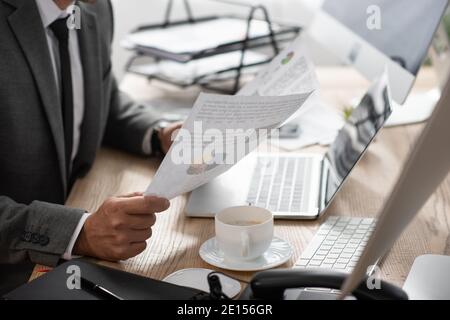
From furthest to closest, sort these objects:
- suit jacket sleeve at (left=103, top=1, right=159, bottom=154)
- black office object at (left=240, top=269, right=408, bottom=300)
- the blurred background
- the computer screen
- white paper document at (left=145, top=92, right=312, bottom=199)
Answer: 1. the blurred background
2. suit jacket sleeve at (left=103, top=1, right=159, bottom=154)
3. the computer screen
4. white paper document at (left=145, top=92, right=312, bottom=199)
5. black office object at (left=240, top=269, right=408, bottom=300)

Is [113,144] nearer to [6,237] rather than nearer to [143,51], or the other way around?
[143,51]

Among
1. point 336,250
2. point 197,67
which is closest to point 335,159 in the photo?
point 336,250

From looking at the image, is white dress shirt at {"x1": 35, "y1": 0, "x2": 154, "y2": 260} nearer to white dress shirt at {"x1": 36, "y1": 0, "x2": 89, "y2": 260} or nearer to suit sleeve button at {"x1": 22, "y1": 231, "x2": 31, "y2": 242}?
white dress shirt at {"x1": 36, "y1": 0, "x2": 89, "y2": 260}

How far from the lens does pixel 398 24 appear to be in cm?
154

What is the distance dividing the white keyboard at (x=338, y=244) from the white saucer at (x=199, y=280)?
12 centimetres

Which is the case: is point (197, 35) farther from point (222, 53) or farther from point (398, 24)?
point (398, 24)

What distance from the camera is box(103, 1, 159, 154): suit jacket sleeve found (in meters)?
1.62

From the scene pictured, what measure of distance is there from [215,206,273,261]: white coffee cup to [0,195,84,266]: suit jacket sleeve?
0.24 metres

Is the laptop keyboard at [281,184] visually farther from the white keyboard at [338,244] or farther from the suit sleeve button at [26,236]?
the suit sleeve button at [26,236]

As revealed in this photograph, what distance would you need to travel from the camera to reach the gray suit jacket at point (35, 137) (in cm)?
115

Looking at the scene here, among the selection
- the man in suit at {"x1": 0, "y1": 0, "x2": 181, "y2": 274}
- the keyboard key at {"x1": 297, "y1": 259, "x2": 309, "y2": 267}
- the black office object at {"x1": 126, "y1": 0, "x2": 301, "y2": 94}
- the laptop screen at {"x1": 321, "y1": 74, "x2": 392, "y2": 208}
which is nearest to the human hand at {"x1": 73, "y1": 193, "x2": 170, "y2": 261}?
the man in suit at {"x1": 0, "y1": 0, "x2": 181, "y2": 274}

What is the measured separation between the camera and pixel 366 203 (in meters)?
1.31

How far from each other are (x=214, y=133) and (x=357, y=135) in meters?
0.39
